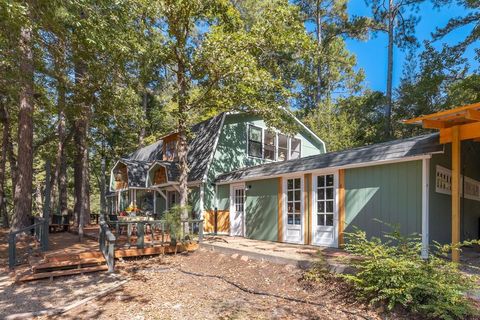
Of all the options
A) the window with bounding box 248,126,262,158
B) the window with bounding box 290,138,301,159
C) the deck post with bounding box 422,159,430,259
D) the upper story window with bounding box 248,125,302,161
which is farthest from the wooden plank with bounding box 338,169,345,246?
the window with bounding box 290,138,301,159

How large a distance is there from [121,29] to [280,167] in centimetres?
597

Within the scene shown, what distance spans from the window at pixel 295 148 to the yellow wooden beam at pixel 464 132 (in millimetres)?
9145

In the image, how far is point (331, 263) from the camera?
6.05 m

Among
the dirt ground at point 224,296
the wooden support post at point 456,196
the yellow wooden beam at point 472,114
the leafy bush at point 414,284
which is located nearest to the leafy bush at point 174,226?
the dirt ground at point 224,296

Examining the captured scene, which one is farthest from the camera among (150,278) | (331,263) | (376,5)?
(376,5)

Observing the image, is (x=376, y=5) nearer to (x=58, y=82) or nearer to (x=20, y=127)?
(x=58, y=82)

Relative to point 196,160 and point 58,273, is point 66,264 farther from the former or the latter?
point 196,160

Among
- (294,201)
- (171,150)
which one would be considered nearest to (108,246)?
(294,201)

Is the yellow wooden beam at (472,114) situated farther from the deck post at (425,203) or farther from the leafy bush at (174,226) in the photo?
the leafy bush at (174,226)

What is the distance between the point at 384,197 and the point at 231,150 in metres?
7.46

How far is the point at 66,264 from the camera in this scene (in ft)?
23.5

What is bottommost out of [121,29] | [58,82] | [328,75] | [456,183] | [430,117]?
[456,183]

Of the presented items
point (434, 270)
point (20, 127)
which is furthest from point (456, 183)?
point (20, 127)

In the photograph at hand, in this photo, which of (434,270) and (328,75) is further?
(328,75)
